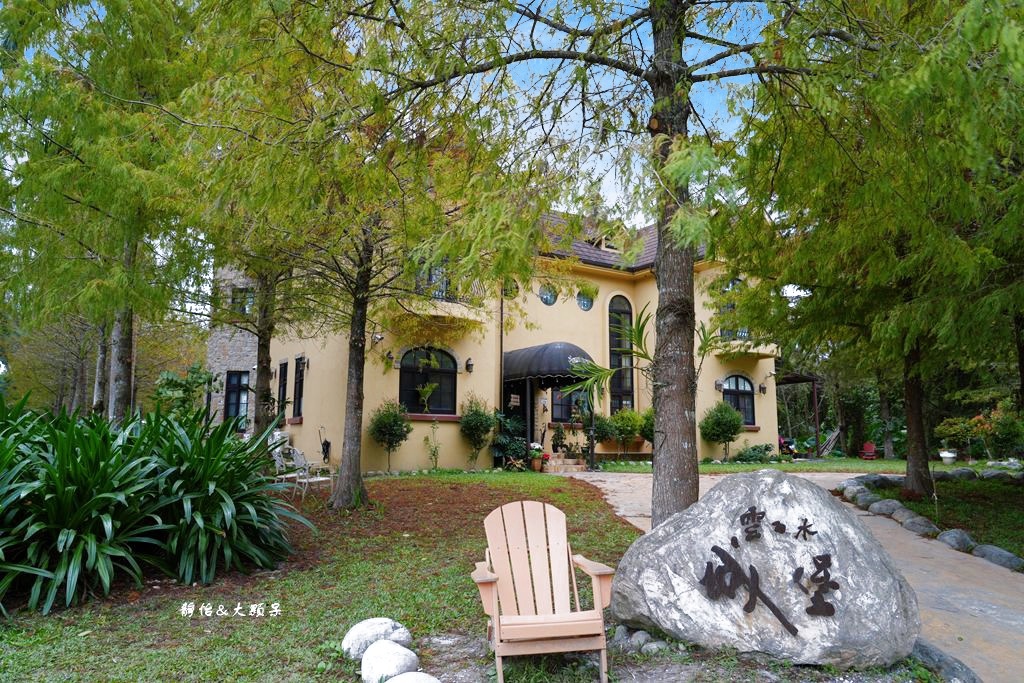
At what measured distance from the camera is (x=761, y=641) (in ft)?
12.1

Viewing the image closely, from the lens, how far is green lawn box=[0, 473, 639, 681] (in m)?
3.86

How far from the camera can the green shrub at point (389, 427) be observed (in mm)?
14477

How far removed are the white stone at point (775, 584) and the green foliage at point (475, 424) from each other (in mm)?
11710

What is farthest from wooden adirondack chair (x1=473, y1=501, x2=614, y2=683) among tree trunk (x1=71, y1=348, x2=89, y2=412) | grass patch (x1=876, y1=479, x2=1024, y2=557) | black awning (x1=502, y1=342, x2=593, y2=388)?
tree trunk (x1=71, y1=348, x2=89, y2=412)

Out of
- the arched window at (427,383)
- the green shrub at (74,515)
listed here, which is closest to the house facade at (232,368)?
the arched window at (427,383)

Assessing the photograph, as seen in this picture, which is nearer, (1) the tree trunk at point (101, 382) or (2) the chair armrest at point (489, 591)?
(2) the chair armrest at point (489, 591)

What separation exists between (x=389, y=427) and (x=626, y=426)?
7016mm

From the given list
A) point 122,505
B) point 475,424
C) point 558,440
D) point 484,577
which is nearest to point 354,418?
point 122,505

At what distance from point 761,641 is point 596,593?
0.95 metres

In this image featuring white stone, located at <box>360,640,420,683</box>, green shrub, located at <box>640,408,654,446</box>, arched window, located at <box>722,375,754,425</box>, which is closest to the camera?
white stone, located at <box>360,640,420,683</box>

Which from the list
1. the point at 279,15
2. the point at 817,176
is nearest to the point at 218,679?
the point at 279,15

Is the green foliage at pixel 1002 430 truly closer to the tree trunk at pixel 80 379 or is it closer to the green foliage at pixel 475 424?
the green foliage at pixel 475 424

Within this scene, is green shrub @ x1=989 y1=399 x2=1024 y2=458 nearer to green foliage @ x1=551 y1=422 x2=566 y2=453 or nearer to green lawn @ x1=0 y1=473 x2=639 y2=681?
green foliage @ x1=551 y1=422 x2=566 y2=453

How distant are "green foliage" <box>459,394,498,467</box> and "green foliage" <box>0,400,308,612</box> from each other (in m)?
9.20
